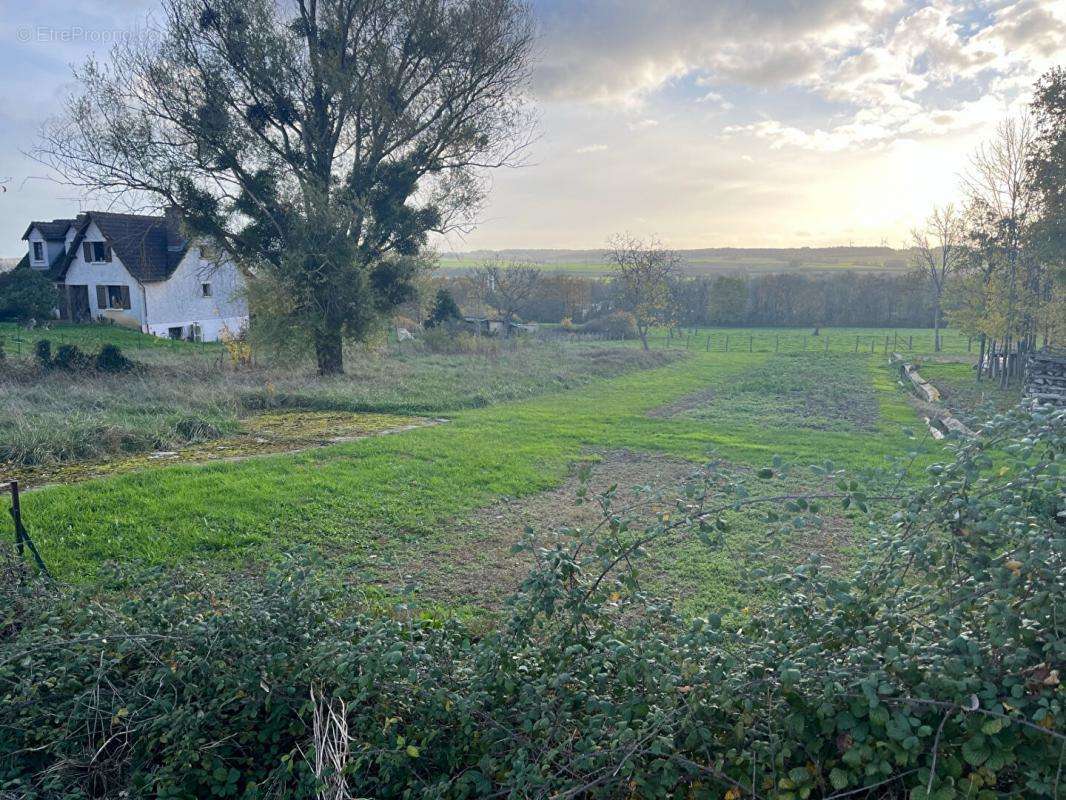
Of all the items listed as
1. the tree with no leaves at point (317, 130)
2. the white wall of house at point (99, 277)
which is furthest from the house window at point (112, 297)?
the tree with no leaves at point (317, 130)

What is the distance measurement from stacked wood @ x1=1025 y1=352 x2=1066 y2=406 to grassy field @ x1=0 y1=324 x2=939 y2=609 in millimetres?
2907

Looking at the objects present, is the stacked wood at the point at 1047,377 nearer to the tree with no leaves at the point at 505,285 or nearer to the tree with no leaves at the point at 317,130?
the tree with no leaves at the point at 317,130

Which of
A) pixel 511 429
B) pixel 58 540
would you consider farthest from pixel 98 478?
pixel 511 429

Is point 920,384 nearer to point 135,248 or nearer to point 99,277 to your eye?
point 135,248

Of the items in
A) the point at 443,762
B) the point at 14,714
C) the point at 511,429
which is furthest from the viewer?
the point at 511,429

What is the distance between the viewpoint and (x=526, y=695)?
110 inches

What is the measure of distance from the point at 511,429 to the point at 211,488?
623cm

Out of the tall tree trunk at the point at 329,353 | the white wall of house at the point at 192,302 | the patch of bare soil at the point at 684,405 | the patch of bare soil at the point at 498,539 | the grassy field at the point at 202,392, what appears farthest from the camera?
the white wall of house at the point at 192,302

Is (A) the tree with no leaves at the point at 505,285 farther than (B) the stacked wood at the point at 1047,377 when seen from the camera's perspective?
Yes

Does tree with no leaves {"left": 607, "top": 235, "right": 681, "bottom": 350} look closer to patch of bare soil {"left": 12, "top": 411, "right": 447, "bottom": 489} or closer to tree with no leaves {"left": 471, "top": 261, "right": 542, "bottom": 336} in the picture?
tree with no leaves {"left": 471, "top": 261, "right": 542, "bottom": 336}

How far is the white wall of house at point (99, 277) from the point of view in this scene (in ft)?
101

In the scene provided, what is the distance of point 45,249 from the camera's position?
33.8 meters

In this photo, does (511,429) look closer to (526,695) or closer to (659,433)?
(659,433)

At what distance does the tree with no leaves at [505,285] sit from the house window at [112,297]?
17685mm
